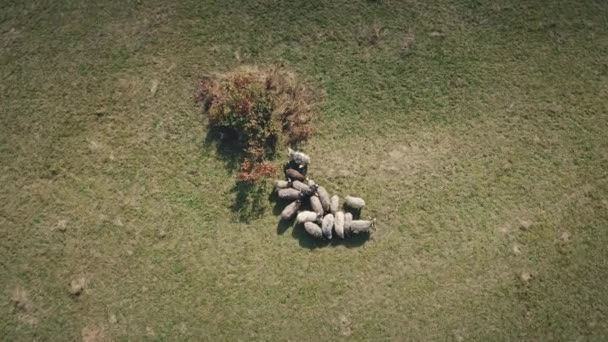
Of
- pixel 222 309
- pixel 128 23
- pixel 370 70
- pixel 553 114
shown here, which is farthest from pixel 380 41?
pixel 222 309

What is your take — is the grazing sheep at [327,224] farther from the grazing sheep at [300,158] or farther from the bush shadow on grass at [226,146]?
the bush shadow on grass at [226,146]

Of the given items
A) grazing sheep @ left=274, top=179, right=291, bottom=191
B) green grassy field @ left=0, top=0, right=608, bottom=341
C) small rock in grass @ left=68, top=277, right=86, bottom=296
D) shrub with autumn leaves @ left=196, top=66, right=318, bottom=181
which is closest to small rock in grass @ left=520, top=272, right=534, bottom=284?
green grassy field @ left=0, top=0, right=608, bottom=341

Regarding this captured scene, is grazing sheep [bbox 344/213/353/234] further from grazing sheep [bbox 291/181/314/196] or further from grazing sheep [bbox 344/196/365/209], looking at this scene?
grazing sheep [bbox 291/181/314/196]

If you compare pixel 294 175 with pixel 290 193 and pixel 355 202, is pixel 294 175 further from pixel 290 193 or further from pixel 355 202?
pixel 355 202

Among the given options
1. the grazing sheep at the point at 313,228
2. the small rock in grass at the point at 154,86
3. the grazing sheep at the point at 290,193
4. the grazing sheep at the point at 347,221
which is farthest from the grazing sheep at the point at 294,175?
the small rock in grass at the point at 154,86

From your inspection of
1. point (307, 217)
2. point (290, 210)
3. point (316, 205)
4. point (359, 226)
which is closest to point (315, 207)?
point (316, 205)

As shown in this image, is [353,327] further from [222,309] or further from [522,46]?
[522,46]
